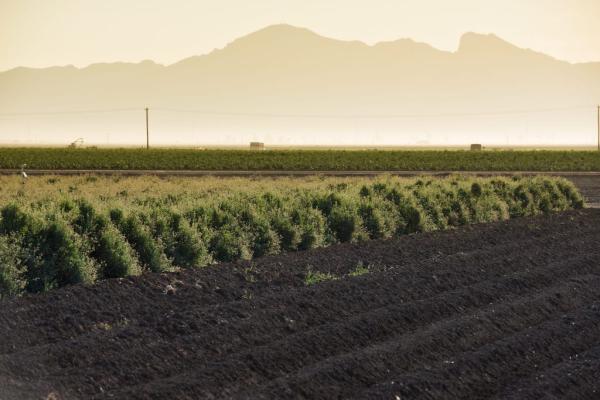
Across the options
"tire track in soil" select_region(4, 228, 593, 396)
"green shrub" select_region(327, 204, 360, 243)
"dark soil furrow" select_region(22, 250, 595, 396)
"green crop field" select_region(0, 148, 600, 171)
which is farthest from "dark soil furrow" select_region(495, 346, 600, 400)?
"green crop field" select_region(0, 148, 600, 171)

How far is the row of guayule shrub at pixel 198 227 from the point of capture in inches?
559

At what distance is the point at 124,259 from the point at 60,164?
58454 millimetres

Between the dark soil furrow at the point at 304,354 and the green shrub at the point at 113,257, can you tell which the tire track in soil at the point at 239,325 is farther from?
the green shrub at the point at 113,257

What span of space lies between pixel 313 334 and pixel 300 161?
61.5 metres

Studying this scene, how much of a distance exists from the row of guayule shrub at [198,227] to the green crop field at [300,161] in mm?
45320

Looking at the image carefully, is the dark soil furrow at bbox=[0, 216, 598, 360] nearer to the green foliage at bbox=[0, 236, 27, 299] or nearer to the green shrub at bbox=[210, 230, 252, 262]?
the green foliage at bbox=[0, 236, 27, 299]

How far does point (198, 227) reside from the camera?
57.2ft

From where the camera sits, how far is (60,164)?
71.5m

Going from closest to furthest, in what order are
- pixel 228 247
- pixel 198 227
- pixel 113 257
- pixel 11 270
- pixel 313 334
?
pixel 313 334 < pixel 11 270 < pixel 113 257 < pixel 228 247 < pixel 198 227

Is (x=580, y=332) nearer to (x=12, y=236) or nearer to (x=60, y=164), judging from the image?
(x=12, y=236)

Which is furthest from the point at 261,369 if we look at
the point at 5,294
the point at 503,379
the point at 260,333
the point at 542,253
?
the point at 542,253

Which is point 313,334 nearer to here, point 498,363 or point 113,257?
point 498,363

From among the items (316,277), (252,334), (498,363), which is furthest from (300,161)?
(498,363)

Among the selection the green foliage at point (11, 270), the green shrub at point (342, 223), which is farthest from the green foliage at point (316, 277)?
the green shrub at point (342, 223)
